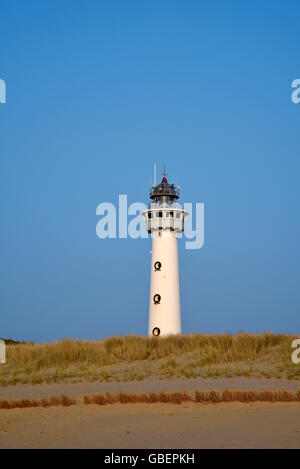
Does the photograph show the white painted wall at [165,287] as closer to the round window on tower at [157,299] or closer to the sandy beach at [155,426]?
the round window on tower at [157,299]

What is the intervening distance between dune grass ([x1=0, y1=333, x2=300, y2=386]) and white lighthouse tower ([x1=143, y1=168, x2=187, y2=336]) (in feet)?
29.4

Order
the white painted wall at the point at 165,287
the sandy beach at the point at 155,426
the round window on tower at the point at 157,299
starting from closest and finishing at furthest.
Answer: the sandy beach at the point at 155,426 < the white painted wall at the point at 165,287 < the round window on tower at the point at 157,299

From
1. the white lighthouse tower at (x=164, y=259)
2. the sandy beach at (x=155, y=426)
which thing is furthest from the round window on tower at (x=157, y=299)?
the sandy beach at (x=155, y=426)

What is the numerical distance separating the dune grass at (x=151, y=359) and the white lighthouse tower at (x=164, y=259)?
8.96 meters

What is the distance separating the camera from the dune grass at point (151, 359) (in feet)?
59.1

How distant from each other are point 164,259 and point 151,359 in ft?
44.4

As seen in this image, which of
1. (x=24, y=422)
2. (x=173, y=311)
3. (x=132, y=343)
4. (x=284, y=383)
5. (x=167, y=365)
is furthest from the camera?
(x=173, y=311)

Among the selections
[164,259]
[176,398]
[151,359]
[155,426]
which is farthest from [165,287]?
[155,426]

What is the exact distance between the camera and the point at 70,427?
11.2 metres

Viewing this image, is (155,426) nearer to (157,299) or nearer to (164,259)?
(157,299)

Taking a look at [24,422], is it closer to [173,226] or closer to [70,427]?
[70,427]
